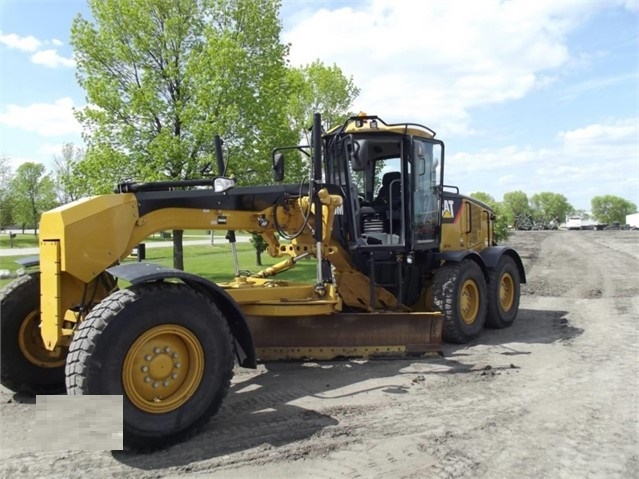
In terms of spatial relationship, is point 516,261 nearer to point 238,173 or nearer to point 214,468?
point 214,468

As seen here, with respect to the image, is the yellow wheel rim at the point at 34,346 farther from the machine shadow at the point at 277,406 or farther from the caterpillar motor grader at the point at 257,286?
the machine shadow at the point at 277,406

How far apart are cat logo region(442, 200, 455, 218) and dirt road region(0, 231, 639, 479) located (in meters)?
2.15

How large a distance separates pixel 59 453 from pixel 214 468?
1.17 meters

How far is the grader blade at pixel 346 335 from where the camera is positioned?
6688 mm

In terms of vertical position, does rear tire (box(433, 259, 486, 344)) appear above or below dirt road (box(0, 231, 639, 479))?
above

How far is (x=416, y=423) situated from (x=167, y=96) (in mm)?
13437

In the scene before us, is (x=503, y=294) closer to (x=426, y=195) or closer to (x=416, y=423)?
(x=426, y=195)

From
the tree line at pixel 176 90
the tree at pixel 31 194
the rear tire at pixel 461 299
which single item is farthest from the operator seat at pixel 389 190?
the tree at pixel 31 194

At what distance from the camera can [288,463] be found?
4027 millimetres

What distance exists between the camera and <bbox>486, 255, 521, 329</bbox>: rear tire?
9023mm

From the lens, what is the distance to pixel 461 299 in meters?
8.23

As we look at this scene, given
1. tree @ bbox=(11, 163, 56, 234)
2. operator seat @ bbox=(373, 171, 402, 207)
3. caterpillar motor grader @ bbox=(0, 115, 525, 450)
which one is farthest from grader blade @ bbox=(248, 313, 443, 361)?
tree @ bbox=(11, 163, 56, 234)

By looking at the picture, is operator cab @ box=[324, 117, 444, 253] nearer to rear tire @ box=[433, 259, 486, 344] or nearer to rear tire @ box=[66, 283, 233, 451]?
rear tire @ box=[433, 259, 486, 344]

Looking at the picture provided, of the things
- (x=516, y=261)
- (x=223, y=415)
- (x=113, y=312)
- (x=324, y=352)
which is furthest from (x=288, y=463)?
(x=516, y=261)
